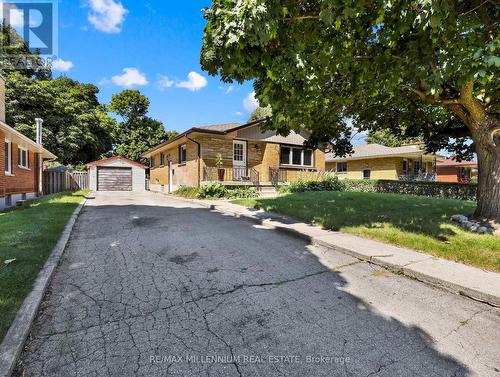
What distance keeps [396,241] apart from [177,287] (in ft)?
14.6

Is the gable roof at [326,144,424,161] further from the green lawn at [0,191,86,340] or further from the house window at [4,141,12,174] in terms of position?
the green lawn at [0,191,86,340]

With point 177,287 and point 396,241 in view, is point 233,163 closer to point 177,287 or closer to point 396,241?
point 396,241

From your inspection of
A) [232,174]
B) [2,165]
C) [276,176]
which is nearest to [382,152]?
[276,176]

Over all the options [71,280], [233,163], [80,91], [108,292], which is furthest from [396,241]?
[80,91]


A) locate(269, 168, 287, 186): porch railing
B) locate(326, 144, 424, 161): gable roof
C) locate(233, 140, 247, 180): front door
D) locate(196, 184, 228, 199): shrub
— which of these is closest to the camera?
locate(196, 184, 228, 199): shrub

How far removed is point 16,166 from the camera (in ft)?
42.3

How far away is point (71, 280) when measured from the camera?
3.82m

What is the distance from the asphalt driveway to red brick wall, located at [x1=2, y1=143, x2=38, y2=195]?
10.1 metres

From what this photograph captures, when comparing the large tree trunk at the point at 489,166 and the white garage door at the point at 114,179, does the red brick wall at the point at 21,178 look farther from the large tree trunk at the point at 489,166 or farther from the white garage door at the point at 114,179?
the large tree trunk at the point at 489,166

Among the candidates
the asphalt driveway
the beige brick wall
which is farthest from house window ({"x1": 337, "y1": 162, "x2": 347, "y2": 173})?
the asphalt driveway

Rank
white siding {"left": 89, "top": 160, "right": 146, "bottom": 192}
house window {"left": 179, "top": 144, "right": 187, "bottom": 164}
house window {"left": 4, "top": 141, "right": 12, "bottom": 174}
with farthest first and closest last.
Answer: white siding {"left": 89, "top": 160, "right": 146, "bottom": 192} → house window {"left": 179, "top": 144, "right": 187, "bottom": 164} → house window {"left": 4, "top": 141, "right": 12, "bottom": 174}

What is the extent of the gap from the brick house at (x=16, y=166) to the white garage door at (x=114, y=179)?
26.7 feet

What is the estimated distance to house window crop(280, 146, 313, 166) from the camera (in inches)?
806

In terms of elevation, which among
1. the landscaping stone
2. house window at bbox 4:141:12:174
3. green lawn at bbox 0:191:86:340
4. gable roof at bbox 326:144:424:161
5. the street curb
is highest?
gable roof at bbox 326:144:424:161
